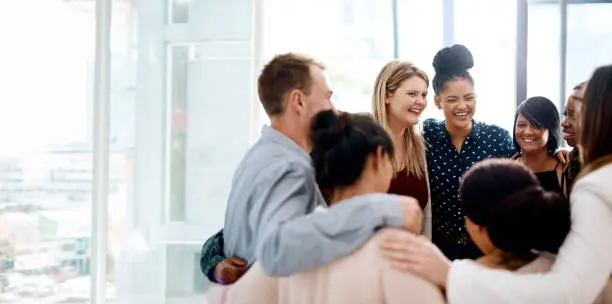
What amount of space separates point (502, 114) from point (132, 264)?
2032mm

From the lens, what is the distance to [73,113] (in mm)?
3252

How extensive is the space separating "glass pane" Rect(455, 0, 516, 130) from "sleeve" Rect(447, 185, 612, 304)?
2.18 meters

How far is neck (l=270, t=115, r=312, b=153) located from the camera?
1492 millimetres

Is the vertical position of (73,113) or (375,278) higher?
(73,113)

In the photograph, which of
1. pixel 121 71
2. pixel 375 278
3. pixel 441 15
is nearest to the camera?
pixel 375 278

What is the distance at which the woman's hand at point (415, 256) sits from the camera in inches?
46.3

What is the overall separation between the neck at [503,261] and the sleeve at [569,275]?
31 millimetres

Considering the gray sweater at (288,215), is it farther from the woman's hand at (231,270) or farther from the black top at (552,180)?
the black top at (552,180)

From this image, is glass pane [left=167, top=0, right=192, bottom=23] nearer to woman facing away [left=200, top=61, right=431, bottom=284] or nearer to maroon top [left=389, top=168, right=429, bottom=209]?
woman facing away [left=200, top=61, right=431, bottom=284]

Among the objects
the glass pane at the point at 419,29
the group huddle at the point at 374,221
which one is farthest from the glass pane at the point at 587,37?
the group huddle at the point at 374,221

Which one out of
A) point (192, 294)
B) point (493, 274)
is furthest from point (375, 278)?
point (192, 294)

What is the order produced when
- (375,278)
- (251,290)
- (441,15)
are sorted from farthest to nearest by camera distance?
(441,15)
(251,290)
(375,278)

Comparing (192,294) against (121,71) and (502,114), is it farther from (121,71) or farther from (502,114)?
(502,114)

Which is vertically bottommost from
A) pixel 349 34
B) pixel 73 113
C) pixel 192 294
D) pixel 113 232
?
pixel 192 294
